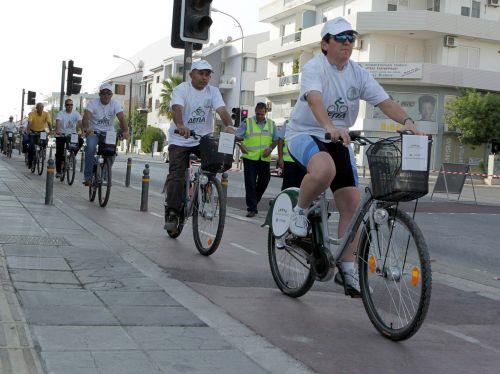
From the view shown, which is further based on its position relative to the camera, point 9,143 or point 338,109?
point 9,143

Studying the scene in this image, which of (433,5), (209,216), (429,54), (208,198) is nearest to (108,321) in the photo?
(209,216)

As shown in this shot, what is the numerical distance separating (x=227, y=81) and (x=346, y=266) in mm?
71613

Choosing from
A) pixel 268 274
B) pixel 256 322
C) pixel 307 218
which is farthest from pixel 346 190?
pixel 268 274

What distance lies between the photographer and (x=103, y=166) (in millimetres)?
12453

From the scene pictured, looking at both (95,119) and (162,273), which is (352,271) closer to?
(162,273)

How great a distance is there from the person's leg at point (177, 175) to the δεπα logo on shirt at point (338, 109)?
3.30 m

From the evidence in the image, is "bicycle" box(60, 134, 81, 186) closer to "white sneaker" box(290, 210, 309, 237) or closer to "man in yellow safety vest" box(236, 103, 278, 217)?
"man in yellow safety vest" box(236, 103, 278, 217)

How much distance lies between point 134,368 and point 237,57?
240 ft

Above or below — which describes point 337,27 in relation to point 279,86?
below

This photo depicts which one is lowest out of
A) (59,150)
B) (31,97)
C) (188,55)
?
(59,150)

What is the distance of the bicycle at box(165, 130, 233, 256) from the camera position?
7.41 meters

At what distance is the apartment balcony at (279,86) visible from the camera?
185 feet

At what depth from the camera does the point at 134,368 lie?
3564mm

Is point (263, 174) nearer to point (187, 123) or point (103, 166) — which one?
point (103, 166)
